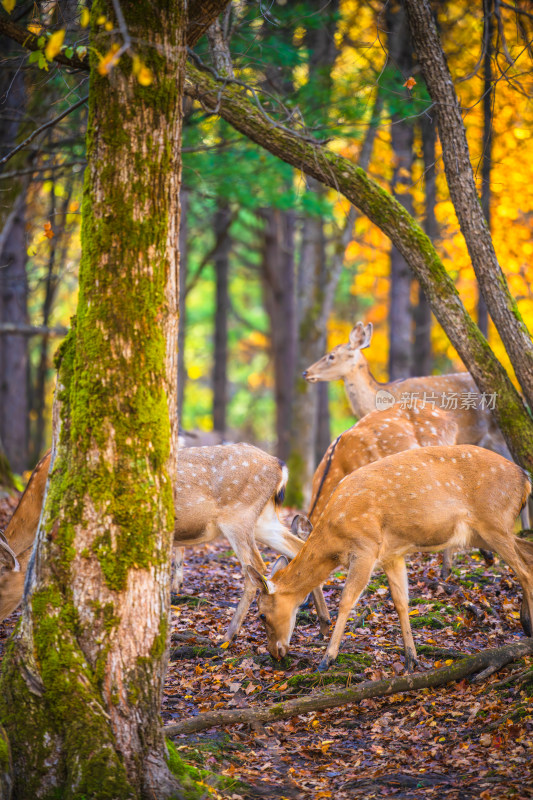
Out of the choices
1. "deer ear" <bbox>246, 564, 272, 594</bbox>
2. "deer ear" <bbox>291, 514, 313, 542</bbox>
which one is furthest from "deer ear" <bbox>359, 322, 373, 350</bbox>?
"deer ear" <bbox>246, 564, 272, 594</bbox>

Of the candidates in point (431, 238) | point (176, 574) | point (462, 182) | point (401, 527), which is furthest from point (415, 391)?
point (431, 238)

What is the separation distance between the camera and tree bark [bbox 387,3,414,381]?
1616cm

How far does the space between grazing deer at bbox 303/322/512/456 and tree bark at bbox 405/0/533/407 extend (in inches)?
48.8

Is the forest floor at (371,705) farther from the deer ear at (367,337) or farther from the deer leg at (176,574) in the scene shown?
the deer ear at (367,337)

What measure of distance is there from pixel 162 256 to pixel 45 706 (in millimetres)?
2495

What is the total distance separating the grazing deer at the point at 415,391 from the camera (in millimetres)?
10188

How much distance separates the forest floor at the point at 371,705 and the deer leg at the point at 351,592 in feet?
0.46

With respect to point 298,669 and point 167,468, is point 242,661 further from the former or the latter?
point 167,468

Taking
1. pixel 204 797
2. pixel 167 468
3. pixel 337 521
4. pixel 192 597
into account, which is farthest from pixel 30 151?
pixel 204 797

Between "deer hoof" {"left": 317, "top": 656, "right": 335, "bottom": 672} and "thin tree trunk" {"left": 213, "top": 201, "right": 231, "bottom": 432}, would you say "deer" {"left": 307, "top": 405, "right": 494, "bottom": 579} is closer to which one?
"deer hoof" {"left": 317, "top": 656, "right": 335, "bottom": 672}

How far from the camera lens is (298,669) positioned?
20.6 ft

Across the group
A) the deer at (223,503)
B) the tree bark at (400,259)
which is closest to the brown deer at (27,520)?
the deer at (223,503)

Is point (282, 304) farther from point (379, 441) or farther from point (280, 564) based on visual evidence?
point (280, 564)

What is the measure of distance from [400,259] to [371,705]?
40.0 feet
